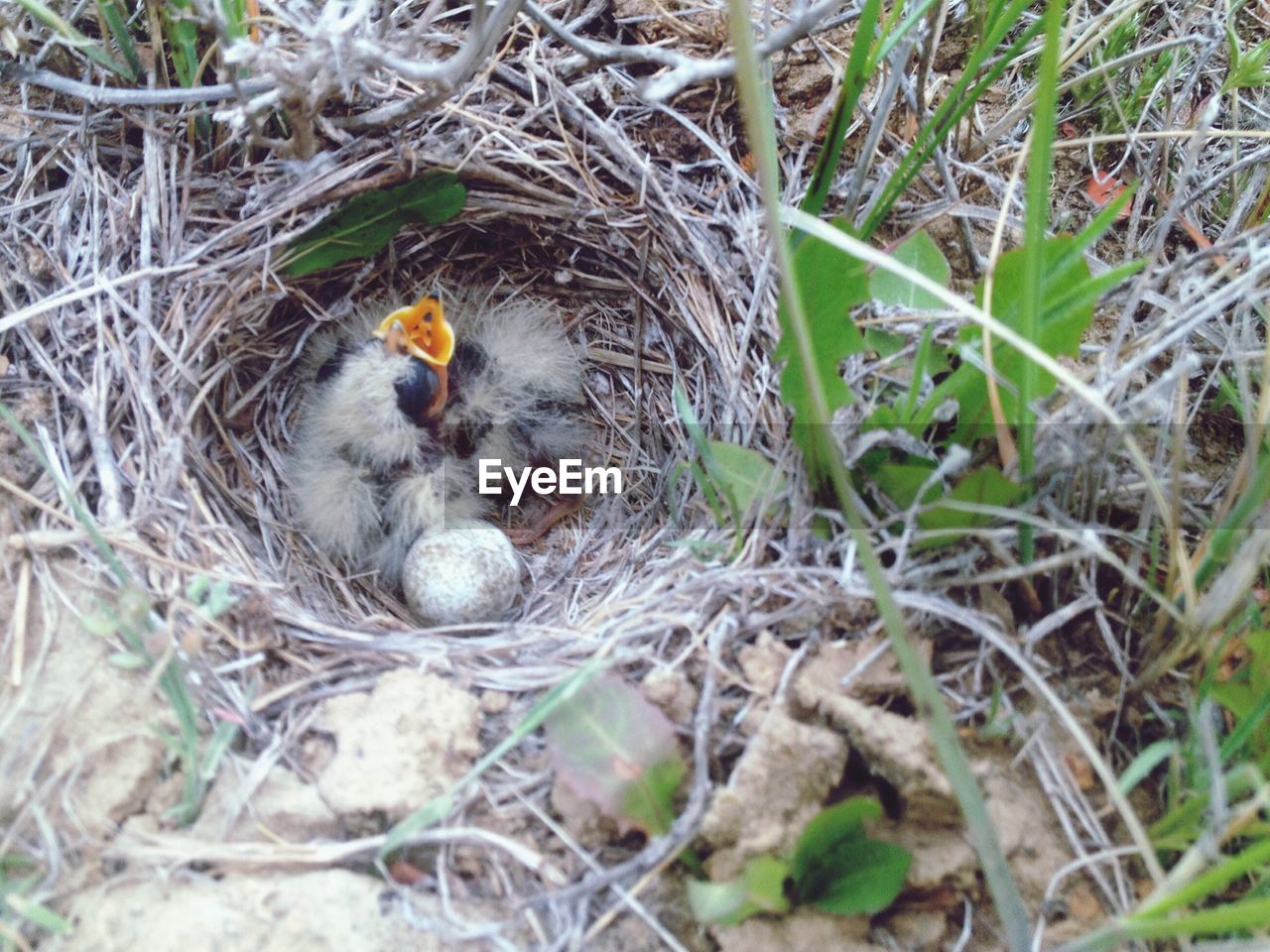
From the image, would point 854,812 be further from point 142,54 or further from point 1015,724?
point 142,54

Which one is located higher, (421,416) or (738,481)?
(738,481)

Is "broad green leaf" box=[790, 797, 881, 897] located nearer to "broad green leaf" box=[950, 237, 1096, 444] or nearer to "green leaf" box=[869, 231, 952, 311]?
"broad green leaf" box=[950, 237, 1096, 444]

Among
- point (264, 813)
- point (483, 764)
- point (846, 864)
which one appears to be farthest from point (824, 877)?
point (264, 813)

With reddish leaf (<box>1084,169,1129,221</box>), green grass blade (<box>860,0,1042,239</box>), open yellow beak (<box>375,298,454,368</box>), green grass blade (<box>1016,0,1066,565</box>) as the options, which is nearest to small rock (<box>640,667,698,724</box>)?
green grass blade (<box>1016,0,1066,565</box>)

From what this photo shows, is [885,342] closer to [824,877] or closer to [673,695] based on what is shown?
[673,695]

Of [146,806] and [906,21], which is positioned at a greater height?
[906,21]

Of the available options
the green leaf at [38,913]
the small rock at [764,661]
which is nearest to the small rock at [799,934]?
the small rock at [764,661]

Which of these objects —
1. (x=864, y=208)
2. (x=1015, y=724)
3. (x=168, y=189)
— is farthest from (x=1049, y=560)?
(x=168, y=189)
